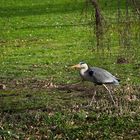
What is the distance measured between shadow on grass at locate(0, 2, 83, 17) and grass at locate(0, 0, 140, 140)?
10.5 metres

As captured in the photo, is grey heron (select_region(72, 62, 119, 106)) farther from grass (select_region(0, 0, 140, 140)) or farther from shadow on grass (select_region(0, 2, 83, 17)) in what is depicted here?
shadow on grass (select_region(0, 2, 83, 17))

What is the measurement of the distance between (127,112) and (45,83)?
3.37 metres

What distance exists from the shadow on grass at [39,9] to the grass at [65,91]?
10465 millimetres

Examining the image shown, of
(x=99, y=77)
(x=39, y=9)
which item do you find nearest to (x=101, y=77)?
(x=99, y=77)

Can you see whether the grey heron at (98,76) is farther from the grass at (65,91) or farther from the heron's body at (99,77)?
the grass at (65,91)

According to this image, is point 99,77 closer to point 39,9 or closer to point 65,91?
point 65,91

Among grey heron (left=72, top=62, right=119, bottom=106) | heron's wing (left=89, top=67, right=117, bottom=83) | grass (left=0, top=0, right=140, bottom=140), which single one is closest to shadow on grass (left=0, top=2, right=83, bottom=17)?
grass (left=0, top=0, right=140, bottom=140)

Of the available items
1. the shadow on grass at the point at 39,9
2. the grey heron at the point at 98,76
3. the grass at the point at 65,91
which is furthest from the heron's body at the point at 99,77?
the shadow on grass at the point at 39,9

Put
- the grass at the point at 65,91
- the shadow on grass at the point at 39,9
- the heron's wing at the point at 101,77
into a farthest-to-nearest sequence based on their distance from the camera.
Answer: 1. the shadow on grass at the point at 39,9
2. the heron's wing at the point at 101,77
3. the grass at the point at 65,91

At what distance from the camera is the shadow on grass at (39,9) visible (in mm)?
33875

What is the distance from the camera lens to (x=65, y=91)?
44.4 feet

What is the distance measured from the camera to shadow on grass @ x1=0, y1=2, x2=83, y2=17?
33875 mm

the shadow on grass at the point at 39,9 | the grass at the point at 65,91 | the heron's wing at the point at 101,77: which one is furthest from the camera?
the shadow on grass at the point at 39,9

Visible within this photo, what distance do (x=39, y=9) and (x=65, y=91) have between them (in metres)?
22.3
